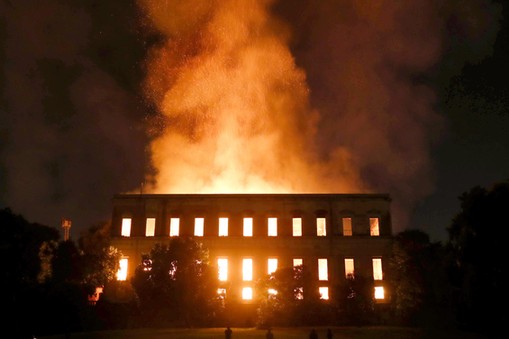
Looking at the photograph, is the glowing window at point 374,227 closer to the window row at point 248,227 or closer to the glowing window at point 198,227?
the window row at point 248,227

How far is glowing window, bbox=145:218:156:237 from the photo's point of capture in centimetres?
5225

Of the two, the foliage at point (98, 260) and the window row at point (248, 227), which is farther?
the window row at point (248, 227)

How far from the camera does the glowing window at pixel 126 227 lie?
52156 mm

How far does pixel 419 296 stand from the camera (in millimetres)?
45031

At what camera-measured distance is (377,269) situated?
50.0 meters

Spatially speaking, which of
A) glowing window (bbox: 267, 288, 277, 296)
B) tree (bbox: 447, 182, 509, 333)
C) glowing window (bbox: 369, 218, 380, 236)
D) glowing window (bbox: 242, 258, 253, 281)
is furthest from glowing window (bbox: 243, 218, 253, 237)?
tree (bbox: 447, 182, 509, 333)

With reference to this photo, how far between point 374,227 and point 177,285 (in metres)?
22.2

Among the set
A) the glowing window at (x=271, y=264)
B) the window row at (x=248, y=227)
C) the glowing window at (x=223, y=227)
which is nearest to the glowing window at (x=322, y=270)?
the window row at (x=248, y=227)

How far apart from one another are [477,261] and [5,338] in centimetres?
2965

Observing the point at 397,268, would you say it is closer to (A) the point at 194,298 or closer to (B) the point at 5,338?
(A) the point at 194,298

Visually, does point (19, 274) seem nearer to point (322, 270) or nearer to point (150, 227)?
point (150, 227)

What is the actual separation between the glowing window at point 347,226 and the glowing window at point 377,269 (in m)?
3.73

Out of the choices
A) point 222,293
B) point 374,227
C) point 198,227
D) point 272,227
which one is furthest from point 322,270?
point 198,227

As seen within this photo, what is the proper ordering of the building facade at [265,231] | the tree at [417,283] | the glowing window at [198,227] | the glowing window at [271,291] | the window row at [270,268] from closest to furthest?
the glowing window at [271,291]
the tree at [417,283]
the window row at [270,268]
the building facade at [265,231]
the glowing window at [198,227]
